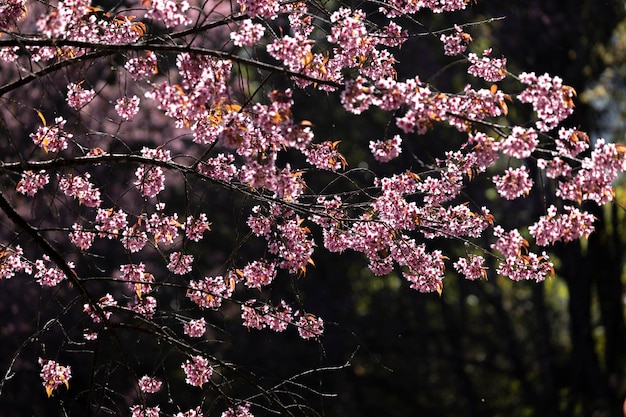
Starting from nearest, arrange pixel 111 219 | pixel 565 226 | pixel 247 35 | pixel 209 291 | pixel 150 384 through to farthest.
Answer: pixel 247 35 → pixel 565 226 → pixel 209 291 → pixel 111 219 → pixel 150 384

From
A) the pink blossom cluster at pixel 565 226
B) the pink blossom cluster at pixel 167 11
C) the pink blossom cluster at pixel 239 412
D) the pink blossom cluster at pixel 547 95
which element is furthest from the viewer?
Answer: the pink blossom cluster at pixel 239 412

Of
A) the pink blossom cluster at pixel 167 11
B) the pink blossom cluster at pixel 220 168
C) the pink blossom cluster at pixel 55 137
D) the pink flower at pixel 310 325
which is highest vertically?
the pink blossom cluster at pixel 55 137

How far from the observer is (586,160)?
4172 mm

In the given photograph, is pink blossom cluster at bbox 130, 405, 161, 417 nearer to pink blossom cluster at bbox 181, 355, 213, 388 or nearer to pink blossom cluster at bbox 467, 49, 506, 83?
pink blossom cluster at bbox 181, 355, 213, 388

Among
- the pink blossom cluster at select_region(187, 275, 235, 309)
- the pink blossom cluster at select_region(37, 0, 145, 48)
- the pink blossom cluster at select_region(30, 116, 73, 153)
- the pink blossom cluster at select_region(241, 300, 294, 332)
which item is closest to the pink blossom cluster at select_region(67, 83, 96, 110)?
the pink blossom cluster at select_region(30, 116, 73, 153)

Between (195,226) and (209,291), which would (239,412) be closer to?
(209,291)

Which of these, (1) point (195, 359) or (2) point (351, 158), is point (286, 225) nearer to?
(1) point (195, 359)

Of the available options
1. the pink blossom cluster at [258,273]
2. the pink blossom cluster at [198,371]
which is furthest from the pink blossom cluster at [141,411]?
the pink blossom cluster at [258,273]

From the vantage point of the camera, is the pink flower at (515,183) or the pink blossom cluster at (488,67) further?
the pink blossom cluster at (488,67)

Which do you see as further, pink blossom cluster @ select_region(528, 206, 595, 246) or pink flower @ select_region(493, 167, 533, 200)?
pink blossom cluster @ select_region(528, 206, 595, 246)

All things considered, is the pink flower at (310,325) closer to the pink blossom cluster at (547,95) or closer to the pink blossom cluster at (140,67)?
the pink blossom cluster at (140,67)

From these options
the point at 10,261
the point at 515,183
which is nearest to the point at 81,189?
the point at 10,261

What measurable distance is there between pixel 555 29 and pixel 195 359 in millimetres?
9894

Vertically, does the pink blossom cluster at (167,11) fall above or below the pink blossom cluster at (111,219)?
above
